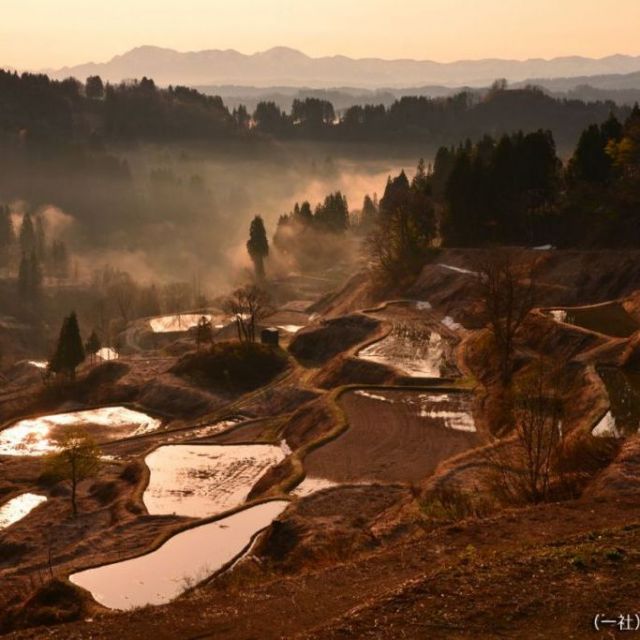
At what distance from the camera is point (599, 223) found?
85.7 metres

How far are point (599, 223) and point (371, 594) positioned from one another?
73.2 meters

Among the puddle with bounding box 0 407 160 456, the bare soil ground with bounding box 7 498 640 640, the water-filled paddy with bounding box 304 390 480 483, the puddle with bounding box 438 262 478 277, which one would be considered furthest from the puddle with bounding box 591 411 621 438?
the puddle with bounding box 438 262 478 277

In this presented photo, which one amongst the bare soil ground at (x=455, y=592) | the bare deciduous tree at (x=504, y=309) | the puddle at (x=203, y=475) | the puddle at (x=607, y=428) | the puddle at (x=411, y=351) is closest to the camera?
the bare soil ground at (x=455, y=592)

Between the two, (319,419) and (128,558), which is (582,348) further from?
(128,558)

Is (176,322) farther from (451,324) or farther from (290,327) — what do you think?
(451,324)

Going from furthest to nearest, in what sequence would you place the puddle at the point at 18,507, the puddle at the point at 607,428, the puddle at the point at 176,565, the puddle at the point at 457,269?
the puddle at the point at 457,269 < the puddle at the point at 18,507 < the puddle at the point at 607,428 < the puddle at the point at 176,565

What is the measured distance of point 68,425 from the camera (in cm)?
7281

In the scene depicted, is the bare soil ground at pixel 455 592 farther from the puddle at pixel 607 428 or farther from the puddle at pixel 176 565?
the puddle at pixel 607 428

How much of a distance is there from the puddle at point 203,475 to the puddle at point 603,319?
2302cm

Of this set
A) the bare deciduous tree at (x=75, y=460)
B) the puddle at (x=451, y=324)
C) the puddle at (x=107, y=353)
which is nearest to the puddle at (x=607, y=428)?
the bare deciduous tree at (x=75, y=460)

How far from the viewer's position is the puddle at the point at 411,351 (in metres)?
62.3

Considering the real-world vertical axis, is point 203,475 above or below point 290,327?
above

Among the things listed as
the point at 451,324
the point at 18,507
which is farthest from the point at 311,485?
the point at 451,324

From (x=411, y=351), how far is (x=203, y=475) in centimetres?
2642
